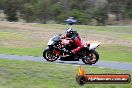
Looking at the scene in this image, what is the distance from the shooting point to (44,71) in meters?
14.3

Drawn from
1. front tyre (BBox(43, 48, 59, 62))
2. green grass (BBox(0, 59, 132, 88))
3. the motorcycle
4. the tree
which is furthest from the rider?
the tree

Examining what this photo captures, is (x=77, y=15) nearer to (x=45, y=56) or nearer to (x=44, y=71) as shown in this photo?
(x=45, y=56)

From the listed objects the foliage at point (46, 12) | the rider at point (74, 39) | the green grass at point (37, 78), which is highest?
the foliage at point (46, 12)

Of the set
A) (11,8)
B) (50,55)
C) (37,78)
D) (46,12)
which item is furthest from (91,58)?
(46,12)

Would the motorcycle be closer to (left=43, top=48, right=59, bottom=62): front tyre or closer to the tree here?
(left=43, top=48, right=59, bottom=62): front tyre

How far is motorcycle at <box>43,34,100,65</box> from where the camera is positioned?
19.2m

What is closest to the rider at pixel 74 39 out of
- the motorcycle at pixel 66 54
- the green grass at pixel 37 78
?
the motorcycle at pixel 66 54

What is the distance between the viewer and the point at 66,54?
19.6 metres

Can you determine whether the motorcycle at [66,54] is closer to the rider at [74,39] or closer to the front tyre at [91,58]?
the front tyre at [91,58]

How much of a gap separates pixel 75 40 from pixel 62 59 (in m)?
1.13

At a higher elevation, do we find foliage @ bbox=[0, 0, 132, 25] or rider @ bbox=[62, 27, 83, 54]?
foliage @ bbox=[0, 0, 132, 25]

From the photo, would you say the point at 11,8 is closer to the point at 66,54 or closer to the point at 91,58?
the point at 66,54

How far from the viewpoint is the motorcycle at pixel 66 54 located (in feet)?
63.2

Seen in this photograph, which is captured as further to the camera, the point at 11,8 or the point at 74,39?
the point at 11,8
